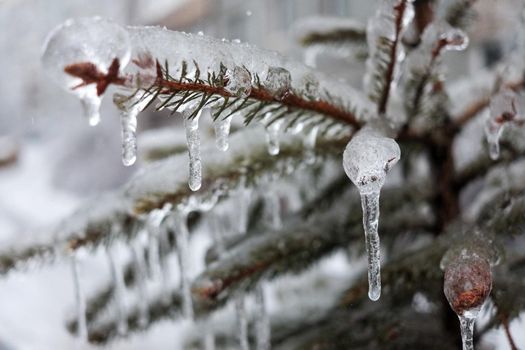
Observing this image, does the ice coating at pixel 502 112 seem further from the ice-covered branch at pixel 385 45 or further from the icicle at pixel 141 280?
the icicle at pixel 141 280

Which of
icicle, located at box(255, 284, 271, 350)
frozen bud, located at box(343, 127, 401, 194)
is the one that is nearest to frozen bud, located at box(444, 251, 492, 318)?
frozen bud, located at box(343, 127, 401, 194)

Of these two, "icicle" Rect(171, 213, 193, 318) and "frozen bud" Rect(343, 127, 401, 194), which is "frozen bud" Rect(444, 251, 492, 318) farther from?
"icicle" Rect(171, 213, 193, 318)

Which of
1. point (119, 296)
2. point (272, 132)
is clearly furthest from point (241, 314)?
point (272, 132)

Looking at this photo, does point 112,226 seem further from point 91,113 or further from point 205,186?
point 91,113

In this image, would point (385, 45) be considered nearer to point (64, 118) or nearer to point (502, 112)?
point (502, 112)

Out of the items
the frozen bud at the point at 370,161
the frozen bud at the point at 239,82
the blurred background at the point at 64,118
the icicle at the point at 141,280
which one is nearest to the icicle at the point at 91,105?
the frozen bud at the point at 239,82
